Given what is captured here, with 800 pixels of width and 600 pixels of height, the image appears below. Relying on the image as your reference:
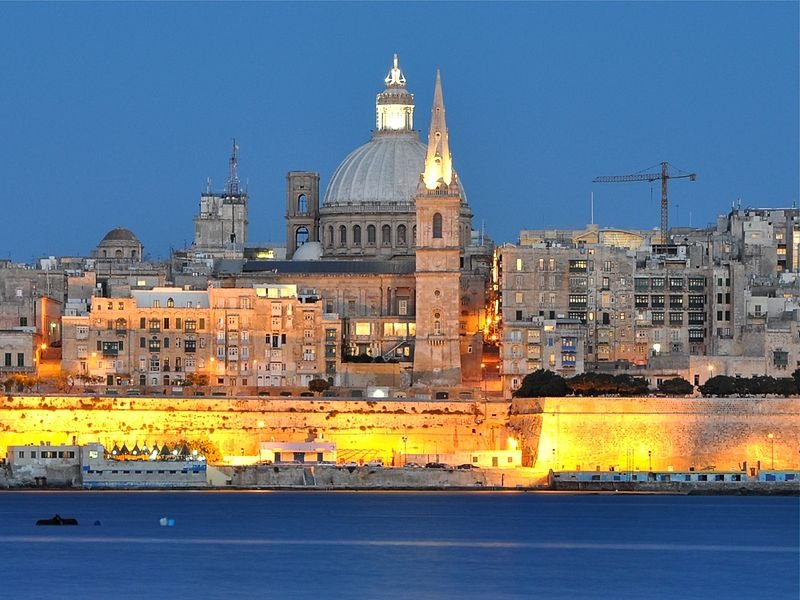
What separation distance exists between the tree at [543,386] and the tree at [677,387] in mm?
3577

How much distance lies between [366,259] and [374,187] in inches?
132

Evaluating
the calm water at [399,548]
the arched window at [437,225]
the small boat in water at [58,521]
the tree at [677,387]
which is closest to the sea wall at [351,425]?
the tree at [677,387]

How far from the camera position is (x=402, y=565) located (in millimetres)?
66062

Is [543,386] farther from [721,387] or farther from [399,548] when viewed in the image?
[399,548]

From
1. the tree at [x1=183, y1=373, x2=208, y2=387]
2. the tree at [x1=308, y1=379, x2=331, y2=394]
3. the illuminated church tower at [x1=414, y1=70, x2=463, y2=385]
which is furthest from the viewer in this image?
the illuminated church tower at [x1=414, y1=70, x2=463, y2=385]

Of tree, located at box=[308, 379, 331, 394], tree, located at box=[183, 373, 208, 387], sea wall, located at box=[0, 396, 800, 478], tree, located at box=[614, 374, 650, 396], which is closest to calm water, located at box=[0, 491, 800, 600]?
sea wall, located at box=[0, 396, 800, 478]

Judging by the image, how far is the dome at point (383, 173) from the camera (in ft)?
Answer: 368

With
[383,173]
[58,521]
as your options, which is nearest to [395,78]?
[383,173]

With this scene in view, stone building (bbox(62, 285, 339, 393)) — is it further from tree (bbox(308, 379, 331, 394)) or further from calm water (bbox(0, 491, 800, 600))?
calm water (bbox(0, 491, 800, 600))

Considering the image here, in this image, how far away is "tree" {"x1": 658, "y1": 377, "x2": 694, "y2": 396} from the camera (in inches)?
3728

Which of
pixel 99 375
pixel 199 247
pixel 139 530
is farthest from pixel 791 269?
pixel 139 530

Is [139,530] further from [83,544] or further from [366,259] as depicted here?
[366,259]

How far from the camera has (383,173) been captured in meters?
113

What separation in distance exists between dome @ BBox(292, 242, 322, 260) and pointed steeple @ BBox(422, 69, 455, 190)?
1130 cm
